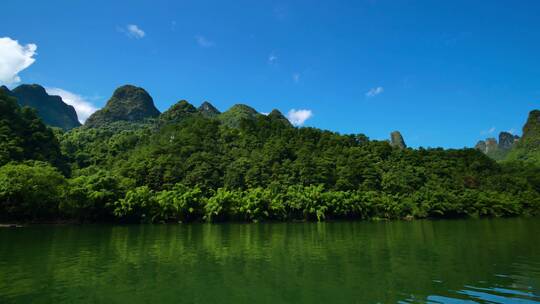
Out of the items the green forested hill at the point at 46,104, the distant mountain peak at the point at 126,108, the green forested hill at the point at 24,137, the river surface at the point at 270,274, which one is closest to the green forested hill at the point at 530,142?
the river surface at the point at 270,274

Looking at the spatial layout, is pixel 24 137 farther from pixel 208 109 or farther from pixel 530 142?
pixel 530 142

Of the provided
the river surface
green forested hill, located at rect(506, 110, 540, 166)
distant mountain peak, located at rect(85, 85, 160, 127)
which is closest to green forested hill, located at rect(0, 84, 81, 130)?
distant mountain peak, located at rect(85, 85, 160, 127)

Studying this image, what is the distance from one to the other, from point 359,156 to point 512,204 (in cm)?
2740

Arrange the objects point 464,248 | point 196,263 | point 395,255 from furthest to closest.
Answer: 1. point 464,248
2. point 395,255
3. point 196,263

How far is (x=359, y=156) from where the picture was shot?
69562mm

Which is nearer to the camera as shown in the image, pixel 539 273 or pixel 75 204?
pixel 539 273

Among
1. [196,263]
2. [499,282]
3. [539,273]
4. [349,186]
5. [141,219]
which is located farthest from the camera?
[349,186]

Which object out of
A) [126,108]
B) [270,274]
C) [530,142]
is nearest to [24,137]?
[270,274]

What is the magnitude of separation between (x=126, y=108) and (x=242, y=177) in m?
88.6

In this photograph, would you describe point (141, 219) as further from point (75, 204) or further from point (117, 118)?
point (117, 118)

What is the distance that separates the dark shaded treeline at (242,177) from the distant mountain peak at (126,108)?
36.7 metres

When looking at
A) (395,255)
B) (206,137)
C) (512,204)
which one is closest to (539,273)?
(395,255)

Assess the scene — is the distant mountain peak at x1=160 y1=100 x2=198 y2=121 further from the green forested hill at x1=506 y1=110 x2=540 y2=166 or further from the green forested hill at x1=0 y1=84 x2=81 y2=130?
the green forested hill at x1=506 y1=110 x2=540 y2=166

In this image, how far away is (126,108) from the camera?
130m
